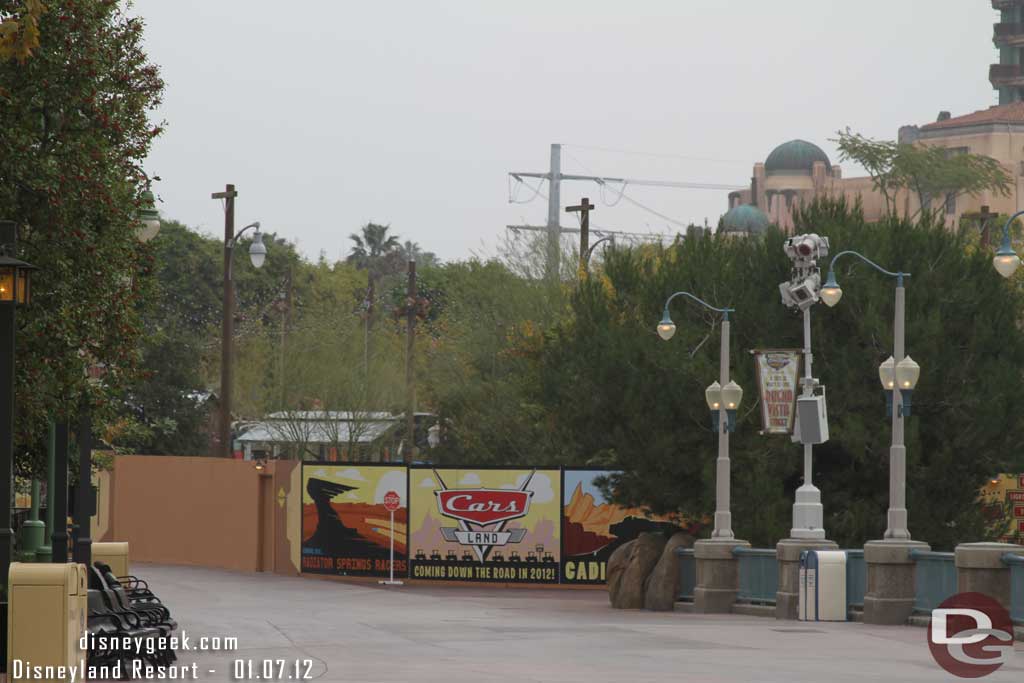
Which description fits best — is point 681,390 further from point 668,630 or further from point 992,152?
point 992,152

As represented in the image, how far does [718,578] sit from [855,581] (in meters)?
3.95

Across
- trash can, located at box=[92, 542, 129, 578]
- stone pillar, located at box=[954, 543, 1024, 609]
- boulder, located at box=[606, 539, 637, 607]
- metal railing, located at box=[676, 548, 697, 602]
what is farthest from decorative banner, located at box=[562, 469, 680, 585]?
trash can, located at box=[92, 542, 129, 578]

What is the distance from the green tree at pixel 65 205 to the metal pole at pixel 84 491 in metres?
0.61

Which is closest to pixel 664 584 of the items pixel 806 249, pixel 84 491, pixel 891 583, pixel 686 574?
pixel 686 574

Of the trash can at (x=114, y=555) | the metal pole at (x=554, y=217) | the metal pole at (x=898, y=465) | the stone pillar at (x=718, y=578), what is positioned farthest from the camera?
the metal pole at (x=554, y=217)

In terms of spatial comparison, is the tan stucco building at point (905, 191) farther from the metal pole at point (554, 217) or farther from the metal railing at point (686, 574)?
the metal railing at point (686, 574)

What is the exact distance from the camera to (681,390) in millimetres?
36000

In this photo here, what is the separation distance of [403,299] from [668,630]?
78461 millimetres

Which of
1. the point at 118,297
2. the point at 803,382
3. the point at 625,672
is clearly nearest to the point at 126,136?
the point at 118,297

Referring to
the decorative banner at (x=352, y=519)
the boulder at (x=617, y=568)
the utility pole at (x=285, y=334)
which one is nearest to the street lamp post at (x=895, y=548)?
the boulder at (x=617, y=568)

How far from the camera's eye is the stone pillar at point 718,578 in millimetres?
31672

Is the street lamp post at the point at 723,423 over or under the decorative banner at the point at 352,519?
over

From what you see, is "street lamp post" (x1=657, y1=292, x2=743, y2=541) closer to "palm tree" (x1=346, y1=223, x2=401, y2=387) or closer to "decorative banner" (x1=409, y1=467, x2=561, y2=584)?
"decorative banner" (x1=409, y1=467, x2=561, y2=584)

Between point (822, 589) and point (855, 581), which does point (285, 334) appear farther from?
point (822, 589)
